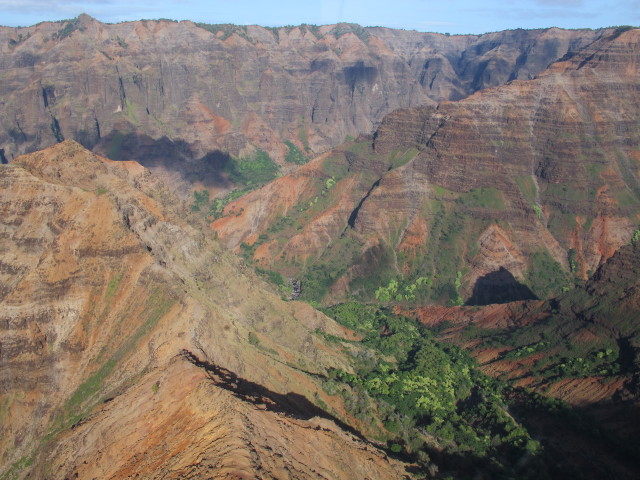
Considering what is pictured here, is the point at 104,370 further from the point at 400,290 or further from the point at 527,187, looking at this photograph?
the point at 527,187

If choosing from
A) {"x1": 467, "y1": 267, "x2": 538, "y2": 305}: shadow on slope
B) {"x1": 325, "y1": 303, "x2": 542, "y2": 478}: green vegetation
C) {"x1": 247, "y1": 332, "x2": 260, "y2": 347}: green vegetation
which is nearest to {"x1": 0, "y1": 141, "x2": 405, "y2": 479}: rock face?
{"x1": 247, "y1": 332, "x2": 260, "y2": 347}: green vegetation

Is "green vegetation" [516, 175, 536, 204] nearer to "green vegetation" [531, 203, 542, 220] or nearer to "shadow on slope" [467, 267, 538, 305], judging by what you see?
"green vegetation" [531, 203, 542, 220]

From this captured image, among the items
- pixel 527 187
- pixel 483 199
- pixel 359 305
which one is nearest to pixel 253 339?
pixel 359 305

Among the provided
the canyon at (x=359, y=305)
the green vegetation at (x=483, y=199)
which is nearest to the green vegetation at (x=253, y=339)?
the canyon at (x=359, y=305)

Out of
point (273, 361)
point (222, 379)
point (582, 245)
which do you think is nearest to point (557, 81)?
→ point (582, 245)

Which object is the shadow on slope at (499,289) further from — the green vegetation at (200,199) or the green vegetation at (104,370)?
the green vegetation at (200,199)

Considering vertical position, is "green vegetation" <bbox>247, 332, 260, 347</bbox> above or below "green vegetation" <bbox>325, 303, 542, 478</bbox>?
above

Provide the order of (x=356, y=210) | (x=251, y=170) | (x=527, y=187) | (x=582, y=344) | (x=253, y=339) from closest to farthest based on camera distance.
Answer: (x=253, y=339)
(x=582, y=344)
(x=527, y=187)
(x=356, y=210)
(x=251, y=170)
